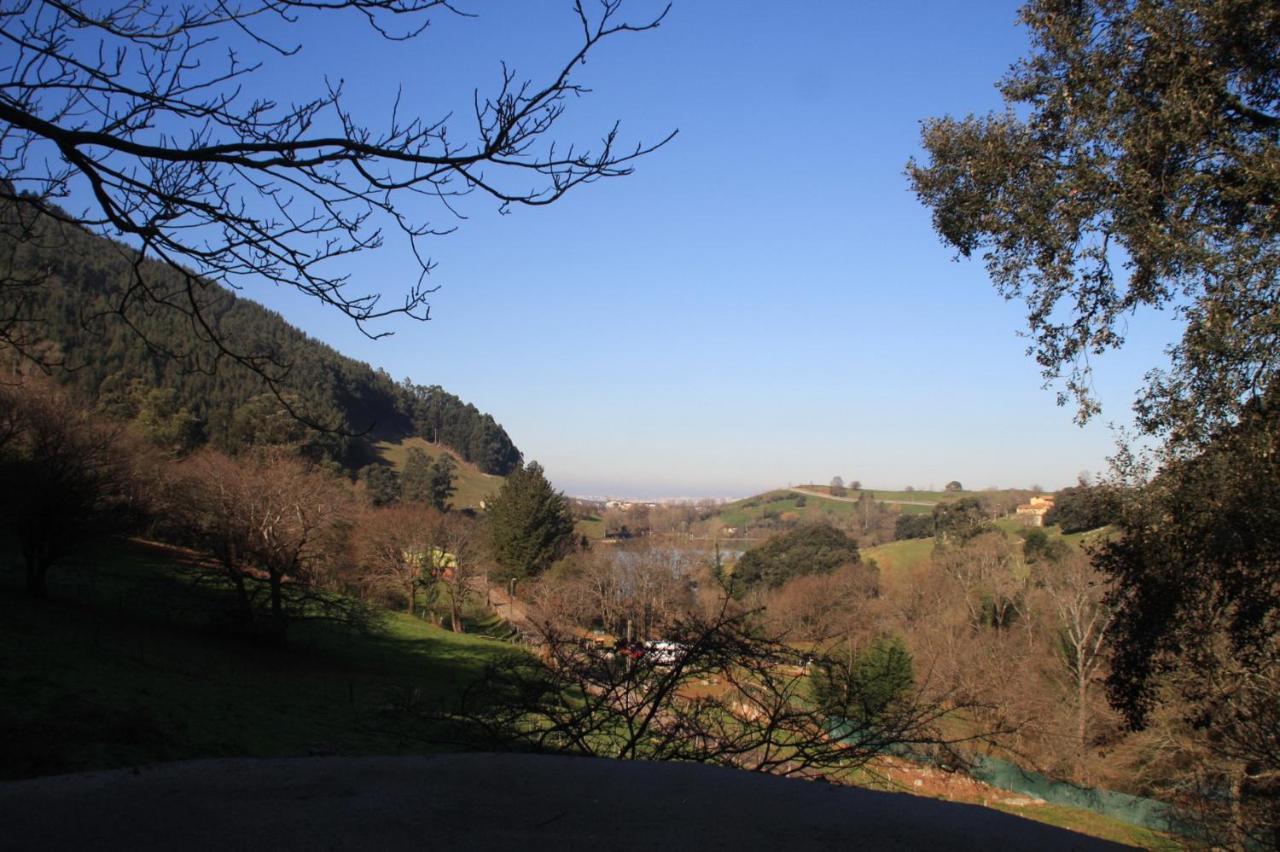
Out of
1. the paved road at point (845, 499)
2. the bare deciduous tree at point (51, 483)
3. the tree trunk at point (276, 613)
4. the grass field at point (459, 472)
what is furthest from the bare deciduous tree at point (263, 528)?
the paved road at point (845, 499)

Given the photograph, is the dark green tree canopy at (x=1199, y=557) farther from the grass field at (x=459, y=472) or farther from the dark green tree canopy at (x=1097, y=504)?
the grass field at (x=459, y=472)

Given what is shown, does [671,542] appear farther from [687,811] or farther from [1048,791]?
[687,811]

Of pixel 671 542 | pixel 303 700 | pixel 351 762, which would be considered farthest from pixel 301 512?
pixel 671 542

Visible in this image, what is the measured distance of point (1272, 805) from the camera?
9.08m

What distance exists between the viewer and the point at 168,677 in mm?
13766

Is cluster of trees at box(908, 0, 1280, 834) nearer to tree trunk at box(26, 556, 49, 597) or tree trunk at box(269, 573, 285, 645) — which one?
tree trunk at box(269, 573, 285, 645)

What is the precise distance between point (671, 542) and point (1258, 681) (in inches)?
1290

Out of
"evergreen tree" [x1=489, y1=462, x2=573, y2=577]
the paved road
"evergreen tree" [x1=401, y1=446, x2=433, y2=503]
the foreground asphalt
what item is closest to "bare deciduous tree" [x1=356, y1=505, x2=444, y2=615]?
"evergreen tree" [x1=489, y1=462, x2=573, y2=577]

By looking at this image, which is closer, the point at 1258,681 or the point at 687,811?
the point at 687,811

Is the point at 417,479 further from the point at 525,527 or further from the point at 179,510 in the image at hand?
the point at 179,510

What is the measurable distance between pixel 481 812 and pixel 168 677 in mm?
13533

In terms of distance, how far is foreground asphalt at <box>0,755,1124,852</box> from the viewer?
2.90m

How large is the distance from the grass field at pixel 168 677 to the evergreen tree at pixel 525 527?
16417 millimetres

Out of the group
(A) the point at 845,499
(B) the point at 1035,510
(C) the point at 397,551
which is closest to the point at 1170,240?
(C) the point at 397,551
